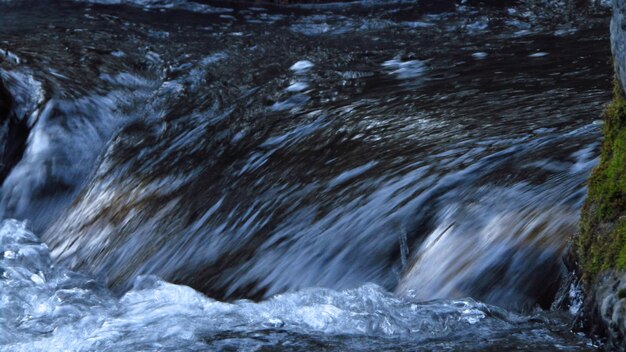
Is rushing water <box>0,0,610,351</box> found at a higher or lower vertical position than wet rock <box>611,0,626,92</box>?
lower

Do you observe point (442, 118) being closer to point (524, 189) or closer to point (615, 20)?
point (524, 189)

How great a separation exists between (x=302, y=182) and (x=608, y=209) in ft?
6.08

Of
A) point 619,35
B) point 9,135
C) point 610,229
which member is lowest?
point 9,135

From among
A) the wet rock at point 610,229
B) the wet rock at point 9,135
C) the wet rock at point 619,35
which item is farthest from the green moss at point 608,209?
the wet rock at point 9,135

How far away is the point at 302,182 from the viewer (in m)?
4.59

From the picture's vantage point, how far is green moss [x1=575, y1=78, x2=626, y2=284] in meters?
2.79

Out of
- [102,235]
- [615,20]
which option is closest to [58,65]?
[102,235]

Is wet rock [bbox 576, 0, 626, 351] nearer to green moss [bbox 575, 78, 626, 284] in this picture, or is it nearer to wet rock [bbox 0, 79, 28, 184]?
green moss [bbox 575, 78, 626, 284]

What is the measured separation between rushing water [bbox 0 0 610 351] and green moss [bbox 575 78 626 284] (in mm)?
191

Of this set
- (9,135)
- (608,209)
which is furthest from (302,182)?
(9,135)

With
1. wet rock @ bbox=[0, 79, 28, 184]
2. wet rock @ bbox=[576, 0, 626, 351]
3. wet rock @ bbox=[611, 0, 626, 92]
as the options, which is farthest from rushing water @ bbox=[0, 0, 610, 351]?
wet rock @ bbox=[611, 0, 626, 92]

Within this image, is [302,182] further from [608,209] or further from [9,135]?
[9,135]

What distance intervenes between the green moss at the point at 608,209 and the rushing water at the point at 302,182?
0.63 feet

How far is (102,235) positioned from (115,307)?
41.9 inches
